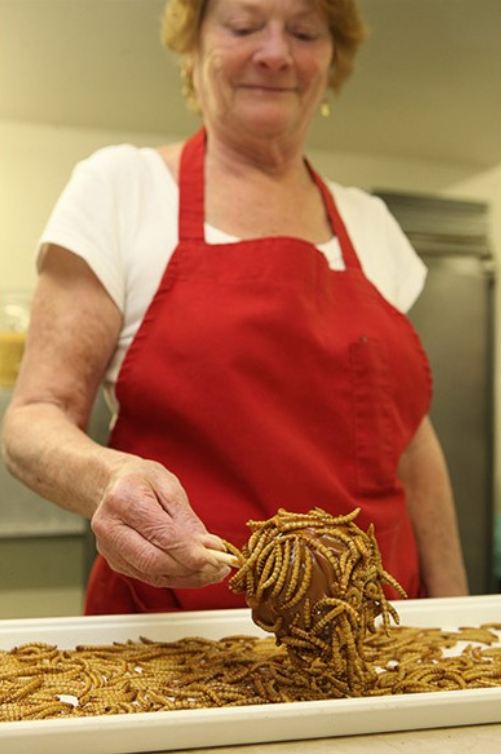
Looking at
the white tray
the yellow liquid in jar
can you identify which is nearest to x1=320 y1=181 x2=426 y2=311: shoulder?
the white tray

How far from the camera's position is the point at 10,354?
3270 millimetres

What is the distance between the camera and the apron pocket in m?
1.44

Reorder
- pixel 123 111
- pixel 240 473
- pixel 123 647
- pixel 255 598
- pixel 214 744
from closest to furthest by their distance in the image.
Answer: pixel 214 744 < pixel 255 598 < pixel 123 647 < pixel 240 473 < pixel 123 111

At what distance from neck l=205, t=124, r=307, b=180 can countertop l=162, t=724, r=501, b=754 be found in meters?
1.01

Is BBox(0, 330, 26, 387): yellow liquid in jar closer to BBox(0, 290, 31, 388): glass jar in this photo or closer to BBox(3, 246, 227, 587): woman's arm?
BBox(0, 290, 31, 388): glass jar

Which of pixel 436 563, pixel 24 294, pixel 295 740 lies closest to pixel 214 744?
pixel 295 740

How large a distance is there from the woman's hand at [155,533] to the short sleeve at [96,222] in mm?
424

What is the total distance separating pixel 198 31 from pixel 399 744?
1.18 m

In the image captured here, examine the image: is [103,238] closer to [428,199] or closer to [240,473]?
[240,473]

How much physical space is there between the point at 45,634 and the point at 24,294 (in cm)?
262

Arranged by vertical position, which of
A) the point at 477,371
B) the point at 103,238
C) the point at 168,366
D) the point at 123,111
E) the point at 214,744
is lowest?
the point at 477,371

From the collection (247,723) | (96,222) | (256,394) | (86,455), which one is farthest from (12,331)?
(247,723)

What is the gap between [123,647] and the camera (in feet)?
3.47

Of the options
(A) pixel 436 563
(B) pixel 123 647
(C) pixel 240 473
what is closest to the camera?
(B) pixel 123 647
